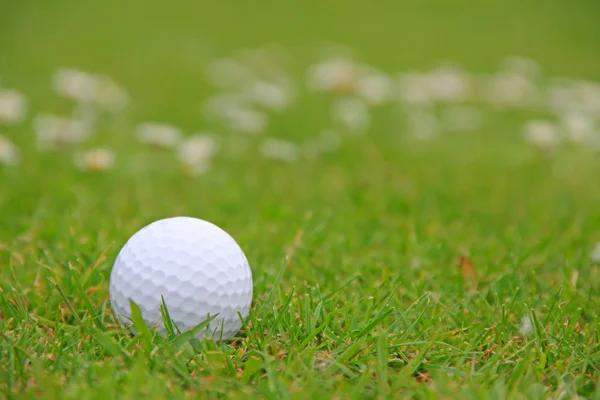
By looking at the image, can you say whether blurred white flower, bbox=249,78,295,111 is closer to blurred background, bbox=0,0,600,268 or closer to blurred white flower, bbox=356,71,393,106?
blurred background, bbox=0,0,600,268

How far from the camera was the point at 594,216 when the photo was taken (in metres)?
2.92

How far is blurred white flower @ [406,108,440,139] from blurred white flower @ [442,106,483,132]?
0.36 feet

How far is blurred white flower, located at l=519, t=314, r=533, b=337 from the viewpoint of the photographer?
179cm

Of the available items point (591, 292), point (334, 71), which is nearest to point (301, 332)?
point (591, 292)

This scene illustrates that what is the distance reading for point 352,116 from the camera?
14.3ft

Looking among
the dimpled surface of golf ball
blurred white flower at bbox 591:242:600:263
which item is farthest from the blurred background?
the dimpled surface of golf ball

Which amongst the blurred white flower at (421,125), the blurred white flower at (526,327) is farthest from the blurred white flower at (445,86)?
the blurred white flower at (526,327)

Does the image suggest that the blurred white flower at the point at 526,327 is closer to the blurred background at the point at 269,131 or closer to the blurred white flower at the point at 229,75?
the blurred background at the point at 269,131

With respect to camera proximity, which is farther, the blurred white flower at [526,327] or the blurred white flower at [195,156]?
the blurred white flower at [195,156]

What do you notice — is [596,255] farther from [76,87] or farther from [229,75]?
[229,75]

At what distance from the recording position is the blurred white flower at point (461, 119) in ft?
15.7

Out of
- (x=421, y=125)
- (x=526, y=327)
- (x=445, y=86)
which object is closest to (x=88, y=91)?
(x=421, y=125)

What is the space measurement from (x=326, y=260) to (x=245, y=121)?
184 cm

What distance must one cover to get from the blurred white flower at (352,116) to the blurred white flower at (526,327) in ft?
8.78
